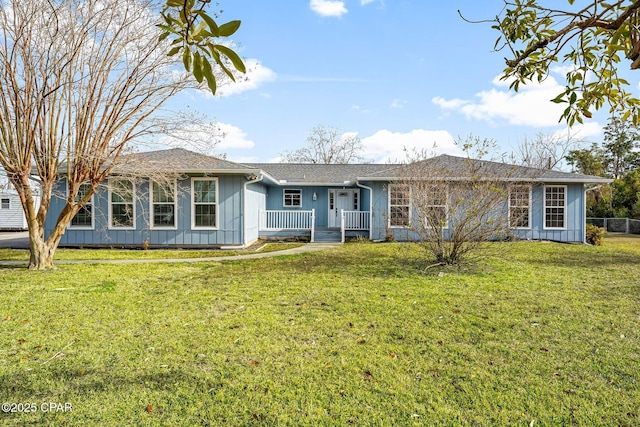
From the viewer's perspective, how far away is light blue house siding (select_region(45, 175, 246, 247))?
13359 millimetres

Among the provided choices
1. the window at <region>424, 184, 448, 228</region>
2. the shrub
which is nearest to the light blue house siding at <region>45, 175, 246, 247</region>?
the window at <region>424, 184, 448, 228</region>

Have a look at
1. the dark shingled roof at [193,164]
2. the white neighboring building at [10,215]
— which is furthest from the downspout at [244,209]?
the white neighboring building at [10,215]

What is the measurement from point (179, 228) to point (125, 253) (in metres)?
2.04

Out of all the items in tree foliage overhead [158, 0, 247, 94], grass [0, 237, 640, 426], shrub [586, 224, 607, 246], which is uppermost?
tree foliage overhead [158, 0, 247, 94]

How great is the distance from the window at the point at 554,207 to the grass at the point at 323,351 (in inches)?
339

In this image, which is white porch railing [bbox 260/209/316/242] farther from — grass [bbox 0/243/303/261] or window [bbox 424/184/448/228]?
window [bbox 424/184/448/228]

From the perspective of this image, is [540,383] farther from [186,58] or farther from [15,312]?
[15,312]

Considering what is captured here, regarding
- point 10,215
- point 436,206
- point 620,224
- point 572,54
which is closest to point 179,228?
point 436,206

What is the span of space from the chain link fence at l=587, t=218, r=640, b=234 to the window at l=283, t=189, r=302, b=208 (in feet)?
61.3

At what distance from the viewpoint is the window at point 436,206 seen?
8617mm

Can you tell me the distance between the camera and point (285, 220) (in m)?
16.3

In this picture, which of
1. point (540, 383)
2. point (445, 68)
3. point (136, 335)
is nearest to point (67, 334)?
point (136, 335)

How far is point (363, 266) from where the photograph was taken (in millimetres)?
9156

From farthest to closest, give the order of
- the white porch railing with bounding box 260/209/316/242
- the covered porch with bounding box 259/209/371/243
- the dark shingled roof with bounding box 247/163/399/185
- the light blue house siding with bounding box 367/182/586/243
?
the dark shingled roof with bounding box 247/163/399/185, the white porch railing with bounding box 260/209/316/242, the covered porch with bounding box 259/209/371/243, the light blue house siding with bounding box 367/182/586/243
